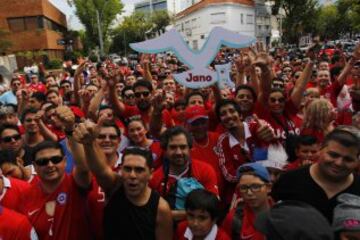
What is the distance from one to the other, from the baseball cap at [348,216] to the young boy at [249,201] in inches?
28.9

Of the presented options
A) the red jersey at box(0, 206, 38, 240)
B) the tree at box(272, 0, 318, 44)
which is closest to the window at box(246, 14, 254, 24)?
the tree at box(272, 0, 318, 44)

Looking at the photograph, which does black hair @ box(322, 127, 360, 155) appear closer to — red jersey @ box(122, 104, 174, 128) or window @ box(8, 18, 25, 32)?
red jersey @ box(122, 104, 174, 128)

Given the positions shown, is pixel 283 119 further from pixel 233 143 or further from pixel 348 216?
pixel 348 216

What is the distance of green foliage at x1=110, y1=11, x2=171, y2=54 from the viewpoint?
213ft

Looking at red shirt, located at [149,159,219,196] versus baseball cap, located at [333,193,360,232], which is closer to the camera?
baseball cap, located at [333,193,360,232]

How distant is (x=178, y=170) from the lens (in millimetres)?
3396

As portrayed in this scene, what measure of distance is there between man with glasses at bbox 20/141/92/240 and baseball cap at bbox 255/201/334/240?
149cm

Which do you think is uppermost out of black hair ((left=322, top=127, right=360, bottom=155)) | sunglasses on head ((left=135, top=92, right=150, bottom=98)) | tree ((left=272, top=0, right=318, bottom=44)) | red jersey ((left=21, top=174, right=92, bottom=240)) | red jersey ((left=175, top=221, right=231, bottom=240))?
tree ((left=272, top=0, right=318, bottom=44))

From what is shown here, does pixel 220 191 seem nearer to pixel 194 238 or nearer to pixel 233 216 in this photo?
pixel 233 216

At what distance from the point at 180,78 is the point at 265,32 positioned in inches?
2342

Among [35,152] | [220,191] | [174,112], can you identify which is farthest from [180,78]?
[35,152]

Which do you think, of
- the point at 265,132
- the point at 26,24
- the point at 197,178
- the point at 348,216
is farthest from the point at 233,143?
the point at 26,24

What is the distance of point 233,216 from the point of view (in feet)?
10.0

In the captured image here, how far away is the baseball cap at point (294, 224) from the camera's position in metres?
1.70
